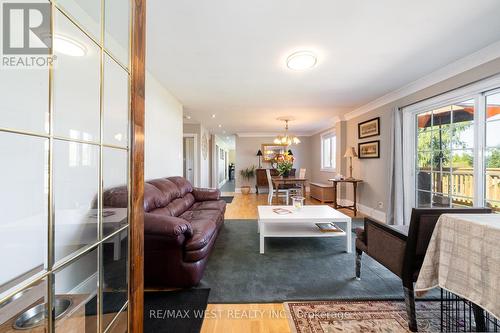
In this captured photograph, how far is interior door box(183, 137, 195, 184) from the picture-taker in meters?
6.42

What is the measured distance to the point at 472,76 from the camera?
2.43m

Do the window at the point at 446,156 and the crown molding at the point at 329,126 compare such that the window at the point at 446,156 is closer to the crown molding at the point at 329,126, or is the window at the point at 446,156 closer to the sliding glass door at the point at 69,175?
the crown molding at the point at 329,126

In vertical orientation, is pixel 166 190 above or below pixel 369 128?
below

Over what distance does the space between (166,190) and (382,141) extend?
3.99 metres

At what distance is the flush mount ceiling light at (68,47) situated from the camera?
0.76m

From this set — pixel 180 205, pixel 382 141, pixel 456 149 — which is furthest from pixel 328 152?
pixel 180 205

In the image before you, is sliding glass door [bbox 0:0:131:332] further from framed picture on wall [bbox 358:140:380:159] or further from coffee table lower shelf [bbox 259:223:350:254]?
framed picture on wall [bbox 358:140:380:159]

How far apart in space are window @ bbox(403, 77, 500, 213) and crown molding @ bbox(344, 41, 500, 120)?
24 cm

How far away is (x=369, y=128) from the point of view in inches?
173

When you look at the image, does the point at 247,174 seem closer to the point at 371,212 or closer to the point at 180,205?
the point at 371,212

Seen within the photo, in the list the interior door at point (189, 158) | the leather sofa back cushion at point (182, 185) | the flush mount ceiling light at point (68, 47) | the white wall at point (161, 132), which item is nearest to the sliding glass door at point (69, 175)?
the flush mount ceiling light at point (68, 47)

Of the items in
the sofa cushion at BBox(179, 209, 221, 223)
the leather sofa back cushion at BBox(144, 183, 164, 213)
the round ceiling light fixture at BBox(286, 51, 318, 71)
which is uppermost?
the round ceiling light fixture at BBox(286, 51, 318, 71)

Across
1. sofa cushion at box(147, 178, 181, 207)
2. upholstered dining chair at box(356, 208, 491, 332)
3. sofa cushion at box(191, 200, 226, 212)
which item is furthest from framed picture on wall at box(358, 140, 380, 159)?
sofa cushion at box(147, 178, 181, 207)

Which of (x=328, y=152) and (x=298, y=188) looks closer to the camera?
(x=298, y=188)
